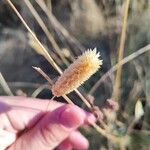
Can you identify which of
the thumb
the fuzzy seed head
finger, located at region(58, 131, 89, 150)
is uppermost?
the fuzzy seed head

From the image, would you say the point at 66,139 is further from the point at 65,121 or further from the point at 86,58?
the point at 86,58

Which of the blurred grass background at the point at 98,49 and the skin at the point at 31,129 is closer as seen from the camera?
the skin at the point at 31,129

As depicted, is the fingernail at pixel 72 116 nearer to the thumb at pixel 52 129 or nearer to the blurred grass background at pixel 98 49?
the thumb at pixel 52 129

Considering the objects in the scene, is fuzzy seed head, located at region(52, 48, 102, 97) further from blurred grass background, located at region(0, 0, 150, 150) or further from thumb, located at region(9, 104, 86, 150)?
blurred grass background, located at region(0, 0, 150, 150)

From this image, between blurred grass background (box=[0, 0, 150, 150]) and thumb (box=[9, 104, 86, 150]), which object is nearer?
thumb (box=[9, 104, 86, 150])

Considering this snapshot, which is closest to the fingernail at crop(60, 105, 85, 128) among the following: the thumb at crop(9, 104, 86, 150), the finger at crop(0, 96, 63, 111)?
the thumb at crop(9, 104, 86, 150)

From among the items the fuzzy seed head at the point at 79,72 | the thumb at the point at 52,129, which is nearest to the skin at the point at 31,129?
the thumb at the point at 52,129

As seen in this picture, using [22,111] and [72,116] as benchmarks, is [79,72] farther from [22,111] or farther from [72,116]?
[22,111]
